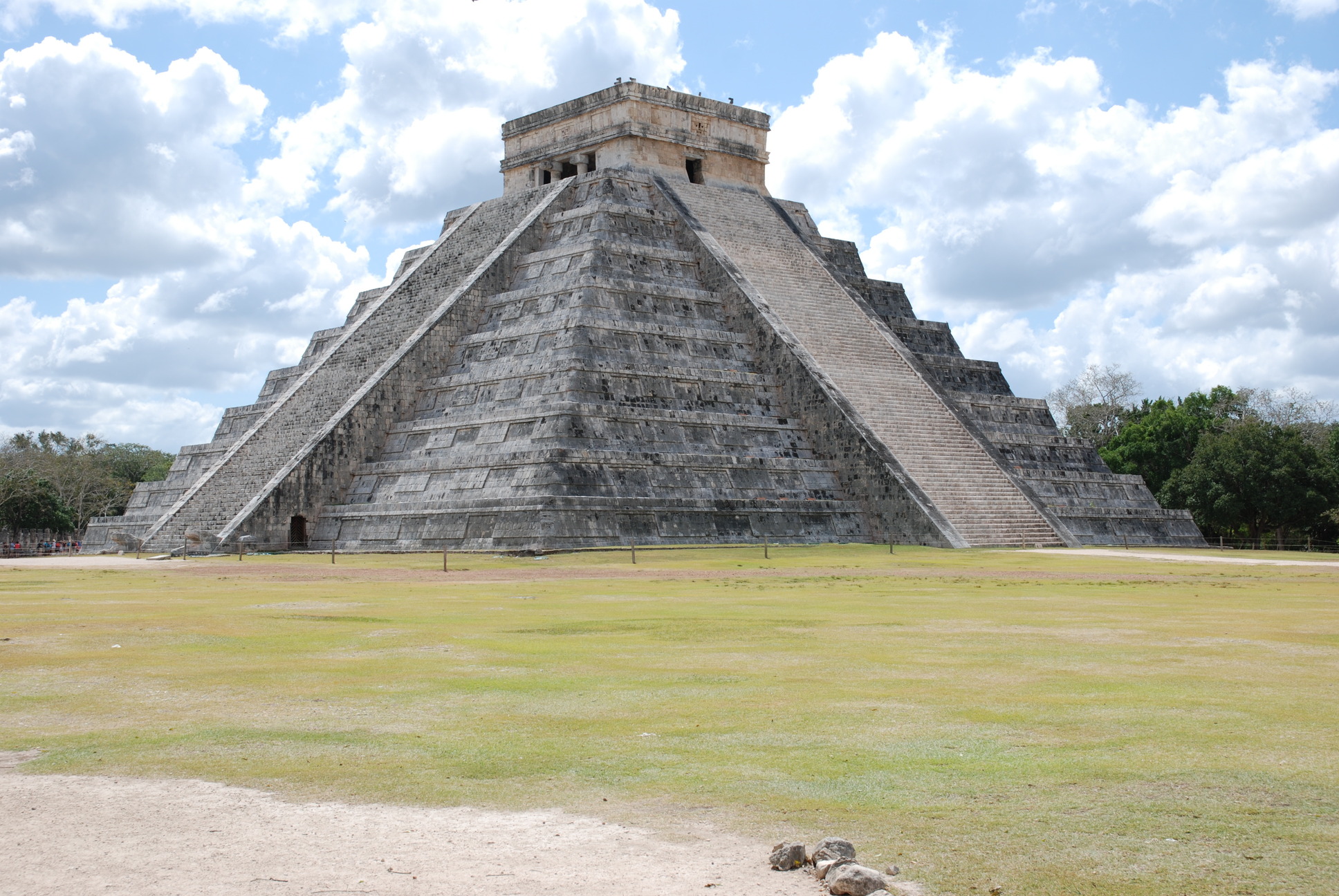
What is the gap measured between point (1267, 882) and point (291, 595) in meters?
14.1

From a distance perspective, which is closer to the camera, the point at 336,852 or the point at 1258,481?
the point at 336,852

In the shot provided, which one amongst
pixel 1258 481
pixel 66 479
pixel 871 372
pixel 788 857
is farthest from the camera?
pixel 66 479

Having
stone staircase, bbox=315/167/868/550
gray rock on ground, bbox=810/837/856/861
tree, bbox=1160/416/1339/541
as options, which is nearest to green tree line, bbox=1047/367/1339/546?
tree, bbox=1160/416/1339/541

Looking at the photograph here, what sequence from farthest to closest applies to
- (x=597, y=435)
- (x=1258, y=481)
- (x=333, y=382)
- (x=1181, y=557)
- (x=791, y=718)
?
(x=1258, y=481) < (x=333, y=382) < (x=597, y=435) < (x=1181, y=557) < (x=791, y=718)

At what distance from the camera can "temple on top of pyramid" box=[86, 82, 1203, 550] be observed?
95.1 ft

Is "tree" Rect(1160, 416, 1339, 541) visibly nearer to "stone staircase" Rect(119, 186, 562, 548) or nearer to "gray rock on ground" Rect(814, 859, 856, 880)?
"stone staircase" Rect(119, 186, 562, 548)

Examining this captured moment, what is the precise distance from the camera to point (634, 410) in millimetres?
30141

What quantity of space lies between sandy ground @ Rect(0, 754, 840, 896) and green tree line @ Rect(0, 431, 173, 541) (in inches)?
2044

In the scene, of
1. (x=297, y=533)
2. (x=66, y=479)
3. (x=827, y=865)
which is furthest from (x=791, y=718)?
(x=66, y=479)

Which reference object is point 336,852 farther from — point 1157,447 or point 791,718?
point 1157,447

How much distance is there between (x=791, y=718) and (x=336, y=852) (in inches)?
121

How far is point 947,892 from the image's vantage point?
442cm

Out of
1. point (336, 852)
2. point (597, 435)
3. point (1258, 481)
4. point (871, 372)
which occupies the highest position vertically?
point (871, 372)

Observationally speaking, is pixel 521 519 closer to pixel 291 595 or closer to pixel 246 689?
pixel 291 595
